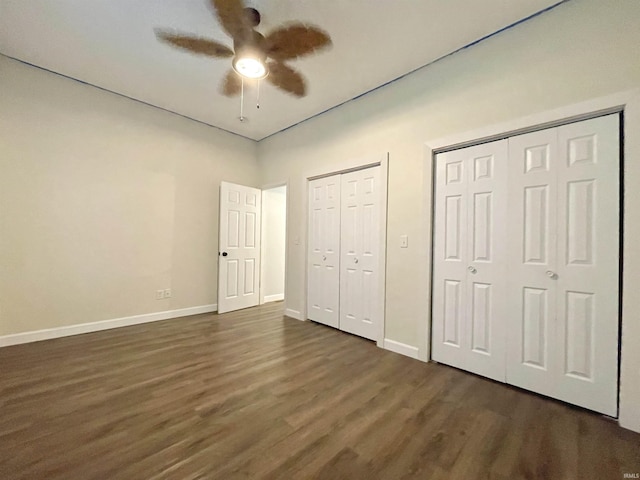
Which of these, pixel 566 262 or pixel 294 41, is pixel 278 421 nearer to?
pixel 566 262

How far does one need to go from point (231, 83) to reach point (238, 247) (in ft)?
8.23

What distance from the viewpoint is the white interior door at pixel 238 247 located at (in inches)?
166

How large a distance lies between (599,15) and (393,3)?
141 cm

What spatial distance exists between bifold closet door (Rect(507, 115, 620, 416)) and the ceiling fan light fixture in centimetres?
214

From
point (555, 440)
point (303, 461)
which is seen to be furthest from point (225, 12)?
point (555, 440)

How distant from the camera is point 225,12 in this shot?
181cm

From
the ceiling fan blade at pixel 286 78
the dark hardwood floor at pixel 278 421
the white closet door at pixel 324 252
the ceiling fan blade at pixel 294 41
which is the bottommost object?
the dark hardwood floor at pixel 278 421

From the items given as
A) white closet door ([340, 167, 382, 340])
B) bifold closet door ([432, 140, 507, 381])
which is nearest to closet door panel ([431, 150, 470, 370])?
bifold closet door ([432, 140, 507, 381])

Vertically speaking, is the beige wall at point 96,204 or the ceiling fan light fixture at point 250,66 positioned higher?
the ceiling fan light fixture at point 250,66

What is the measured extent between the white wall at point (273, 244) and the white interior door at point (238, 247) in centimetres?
28

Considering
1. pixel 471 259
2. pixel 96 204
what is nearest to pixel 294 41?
pixel 471 259

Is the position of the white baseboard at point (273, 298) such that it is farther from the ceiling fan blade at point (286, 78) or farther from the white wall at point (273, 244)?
the ceiling fan blade at point (286, 78)

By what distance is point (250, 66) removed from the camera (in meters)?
2.11

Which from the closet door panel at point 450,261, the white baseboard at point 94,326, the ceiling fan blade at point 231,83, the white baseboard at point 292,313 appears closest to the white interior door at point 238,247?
the white baseboard at point 94,326
